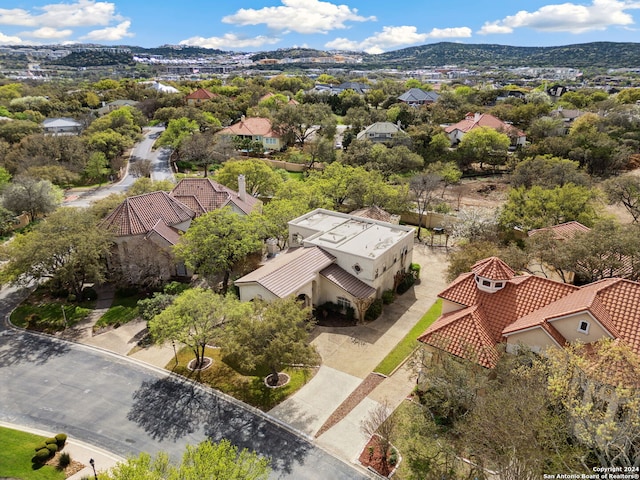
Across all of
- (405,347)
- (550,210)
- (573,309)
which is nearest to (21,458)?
(405,347)

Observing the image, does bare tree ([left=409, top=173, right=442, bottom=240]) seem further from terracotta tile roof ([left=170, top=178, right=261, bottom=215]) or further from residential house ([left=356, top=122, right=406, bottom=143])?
residential house ([left=356, top=122, right=406, bottom=143])

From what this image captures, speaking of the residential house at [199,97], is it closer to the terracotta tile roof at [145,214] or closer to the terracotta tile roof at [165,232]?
the terracotta tile roof at [145,214]

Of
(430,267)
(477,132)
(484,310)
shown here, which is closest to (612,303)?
(484,310)

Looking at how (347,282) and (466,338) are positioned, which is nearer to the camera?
(466,338)

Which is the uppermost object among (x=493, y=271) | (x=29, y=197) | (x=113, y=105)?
(x=113, y=105)

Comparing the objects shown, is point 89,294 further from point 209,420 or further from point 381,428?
point 381,428

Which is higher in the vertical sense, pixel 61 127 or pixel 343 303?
pixel 61 127

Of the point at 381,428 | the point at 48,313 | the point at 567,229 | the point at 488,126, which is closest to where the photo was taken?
the point at 381,428
